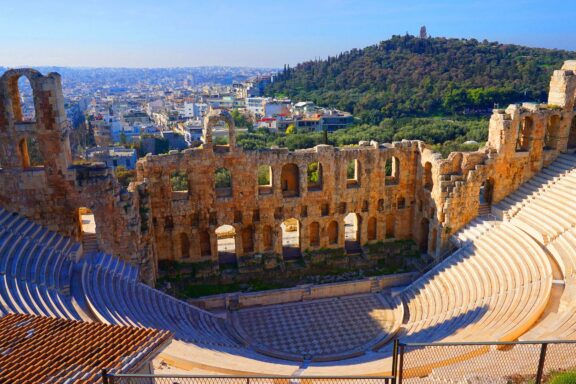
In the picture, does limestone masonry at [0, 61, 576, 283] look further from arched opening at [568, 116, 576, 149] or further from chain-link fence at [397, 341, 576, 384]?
chain-link fence at [397, 341, 576, 384]

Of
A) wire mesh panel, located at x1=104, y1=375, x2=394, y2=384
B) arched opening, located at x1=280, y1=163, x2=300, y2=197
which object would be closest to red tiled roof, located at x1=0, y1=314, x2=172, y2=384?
wire mesh panel, located at x1=104, y1=375, x2=394, y2=384

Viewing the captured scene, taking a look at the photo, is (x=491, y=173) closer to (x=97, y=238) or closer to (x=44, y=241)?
(x=97, y=238)

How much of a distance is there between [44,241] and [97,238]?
2198 millimetres

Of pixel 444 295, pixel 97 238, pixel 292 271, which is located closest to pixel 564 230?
pixel 444 295

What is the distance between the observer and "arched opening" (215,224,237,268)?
25475 millimetres

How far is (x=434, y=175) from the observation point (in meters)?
24.8

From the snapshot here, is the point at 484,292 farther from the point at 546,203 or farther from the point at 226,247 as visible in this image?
the point at 226,247

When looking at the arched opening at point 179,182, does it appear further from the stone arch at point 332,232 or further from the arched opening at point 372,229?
the arched opening at point 372,229

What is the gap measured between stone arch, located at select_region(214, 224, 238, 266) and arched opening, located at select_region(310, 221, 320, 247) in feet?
14.8

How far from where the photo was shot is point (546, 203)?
23406 mm

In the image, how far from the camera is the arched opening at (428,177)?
26.1 metres

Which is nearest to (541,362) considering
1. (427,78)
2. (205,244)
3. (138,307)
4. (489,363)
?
(489,363)

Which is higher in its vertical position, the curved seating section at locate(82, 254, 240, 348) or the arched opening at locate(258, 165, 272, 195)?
the arched opening at locate(258, 165, 272, 195)

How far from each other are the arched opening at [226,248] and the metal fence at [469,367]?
1295 centimetres
